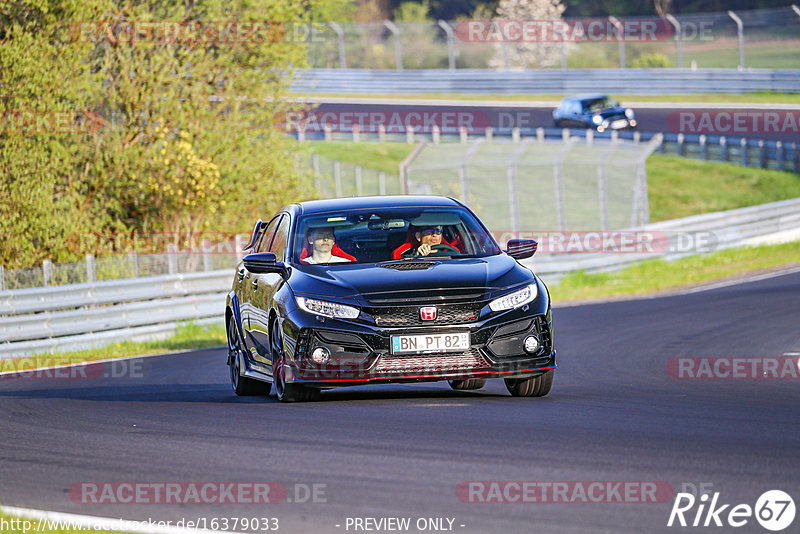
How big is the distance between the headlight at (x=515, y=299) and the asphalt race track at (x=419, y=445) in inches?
27.8

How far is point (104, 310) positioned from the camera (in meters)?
19.2

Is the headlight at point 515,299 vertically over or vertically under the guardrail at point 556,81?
over

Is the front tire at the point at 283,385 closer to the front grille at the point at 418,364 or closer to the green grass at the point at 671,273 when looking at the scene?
the front grille at the point at 418,364

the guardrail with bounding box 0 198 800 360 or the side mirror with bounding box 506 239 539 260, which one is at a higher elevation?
the side mirror with bounding box 506 239 539 260

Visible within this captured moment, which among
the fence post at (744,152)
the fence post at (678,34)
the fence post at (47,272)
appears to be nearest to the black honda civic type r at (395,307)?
the fence post at (47,272)

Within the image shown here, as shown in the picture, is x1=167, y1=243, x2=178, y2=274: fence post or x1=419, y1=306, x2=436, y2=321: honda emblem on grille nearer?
x1=419, y1=306, x2=436, y2=321: honda emblem on grille

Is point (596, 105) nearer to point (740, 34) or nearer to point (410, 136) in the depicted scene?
point (740, 34)

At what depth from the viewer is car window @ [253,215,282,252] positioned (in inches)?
470

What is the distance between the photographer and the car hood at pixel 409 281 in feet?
31.9

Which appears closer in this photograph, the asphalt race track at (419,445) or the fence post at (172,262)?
the asphalt race track at (419,445)

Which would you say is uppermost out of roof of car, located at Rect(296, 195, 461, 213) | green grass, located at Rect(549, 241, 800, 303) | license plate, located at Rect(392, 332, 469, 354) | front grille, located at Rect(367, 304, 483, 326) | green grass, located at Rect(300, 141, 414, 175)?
roof of car, located at Rect(296, 195, 461, 213)

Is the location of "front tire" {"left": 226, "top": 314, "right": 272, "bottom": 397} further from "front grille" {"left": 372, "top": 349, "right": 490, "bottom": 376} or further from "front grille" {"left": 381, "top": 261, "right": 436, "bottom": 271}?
"front grille" {"left": 372, "top": 349, "right": 490, "bottom": 376}

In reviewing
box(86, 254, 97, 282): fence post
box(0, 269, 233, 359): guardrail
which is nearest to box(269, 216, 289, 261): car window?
box(0, 269, 233, 359): guardrail

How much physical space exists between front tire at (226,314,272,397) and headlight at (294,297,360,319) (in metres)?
1.97
